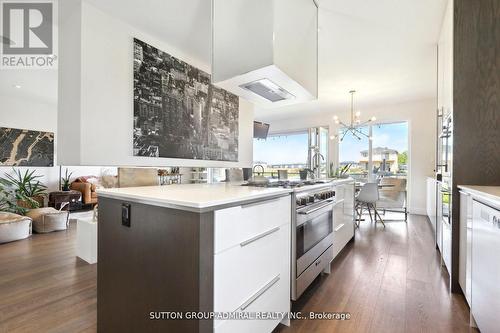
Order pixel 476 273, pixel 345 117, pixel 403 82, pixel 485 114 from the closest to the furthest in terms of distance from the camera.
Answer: pixel 476 273
pixel 485 114
pixel 403 82
pixel 345 117

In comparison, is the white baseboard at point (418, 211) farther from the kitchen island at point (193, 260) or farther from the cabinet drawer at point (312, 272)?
the kitchen island at point (193, 260)

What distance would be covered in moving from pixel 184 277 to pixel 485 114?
2.43 m

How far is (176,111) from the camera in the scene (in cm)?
247

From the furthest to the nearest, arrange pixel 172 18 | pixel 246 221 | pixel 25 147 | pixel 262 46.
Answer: pixel 25 147, pixel 172 18, pixel 262 46, pixel 246 221

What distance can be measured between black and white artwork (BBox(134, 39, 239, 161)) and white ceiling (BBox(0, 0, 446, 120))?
25 cm

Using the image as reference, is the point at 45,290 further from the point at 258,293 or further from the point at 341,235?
the point at 341,235

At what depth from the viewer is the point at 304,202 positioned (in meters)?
1.70

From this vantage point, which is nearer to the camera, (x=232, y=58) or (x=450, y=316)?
(x=450, y=316)

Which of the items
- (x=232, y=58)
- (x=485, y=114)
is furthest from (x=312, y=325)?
(x=485, y=114)

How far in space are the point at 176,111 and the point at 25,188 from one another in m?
4.07

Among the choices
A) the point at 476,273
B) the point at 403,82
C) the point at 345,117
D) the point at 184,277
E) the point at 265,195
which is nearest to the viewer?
the point at 184,277

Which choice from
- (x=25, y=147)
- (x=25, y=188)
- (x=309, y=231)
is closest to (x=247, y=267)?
(x=309, y=231)

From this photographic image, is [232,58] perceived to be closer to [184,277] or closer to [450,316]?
[184,277]

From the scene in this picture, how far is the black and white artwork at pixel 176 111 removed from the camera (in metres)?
2.25
